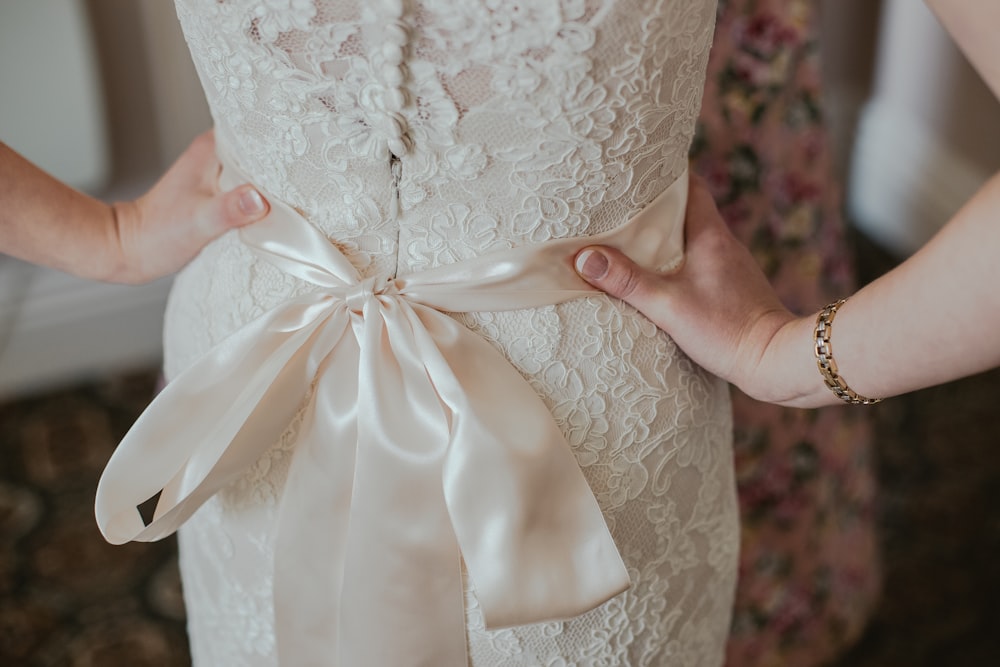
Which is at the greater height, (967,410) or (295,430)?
(295,430)

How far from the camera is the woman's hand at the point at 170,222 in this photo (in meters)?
0.77

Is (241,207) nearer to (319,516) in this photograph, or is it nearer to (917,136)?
(319,516)

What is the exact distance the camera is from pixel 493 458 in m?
0.62

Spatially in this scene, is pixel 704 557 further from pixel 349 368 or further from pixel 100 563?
pixel 100 563

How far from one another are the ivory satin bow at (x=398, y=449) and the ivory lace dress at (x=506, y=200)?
16 mm

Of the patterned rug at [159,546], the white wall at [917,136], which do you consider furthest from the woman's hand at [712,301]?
the white wall at [917,136]

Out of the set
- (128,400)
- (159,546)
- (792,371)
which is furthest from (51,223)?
(128,400)

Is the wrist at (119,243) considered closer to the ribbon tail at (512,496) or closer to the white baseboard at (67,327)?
the ribbon tail at (512,496)

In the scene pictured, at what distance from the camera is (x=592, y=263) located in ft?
2.11

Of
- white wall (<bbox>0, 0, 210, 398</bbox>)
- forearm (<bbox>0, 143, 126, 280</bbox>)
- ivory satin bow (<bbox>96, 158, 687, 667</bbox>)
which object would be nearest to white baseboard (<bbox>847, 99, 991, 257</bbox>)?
white wall (<bbox>0, 0, 210, 398</bbox>)

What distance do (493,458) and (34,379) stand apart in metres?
1.69

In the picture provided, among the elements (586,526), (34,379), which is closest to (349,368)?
(586,526)

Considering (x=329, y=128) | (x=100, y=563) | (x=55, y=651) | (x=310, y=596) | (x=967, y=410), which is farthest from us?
(x=967, y=410)

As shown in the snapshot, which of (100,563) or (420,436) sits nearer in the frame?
(420,436)
